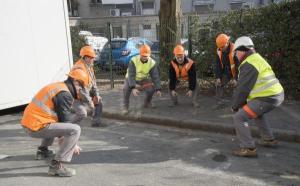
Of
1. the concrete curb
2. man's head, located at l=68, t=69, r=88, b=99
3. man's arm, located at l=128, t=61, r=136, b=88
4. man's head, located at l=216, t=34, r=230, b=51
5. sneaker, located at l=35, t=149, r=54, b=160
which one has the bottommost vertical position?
the concrete curb

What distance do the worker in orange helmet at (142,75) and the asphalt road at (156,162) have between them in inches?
56.9

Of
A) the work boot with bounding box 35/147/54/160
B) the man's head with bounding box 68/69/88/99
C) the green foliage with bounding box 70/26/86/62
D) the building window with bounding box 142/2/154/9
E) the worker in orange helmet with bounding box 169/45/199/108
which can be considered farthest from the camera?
the building window with bounding box 142/2/154/9

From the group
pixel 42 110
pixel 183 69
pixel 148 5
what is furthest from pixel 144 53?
pixel 148 5

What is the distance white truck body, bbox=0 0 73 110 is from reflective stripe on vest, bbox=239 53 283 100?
4252mm

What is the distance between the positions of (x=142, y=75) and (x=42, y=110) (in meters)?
3.93

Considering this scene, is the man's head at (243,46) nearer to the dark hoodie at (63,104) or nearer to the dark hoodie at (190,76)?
the dark hoodie at (63,104)

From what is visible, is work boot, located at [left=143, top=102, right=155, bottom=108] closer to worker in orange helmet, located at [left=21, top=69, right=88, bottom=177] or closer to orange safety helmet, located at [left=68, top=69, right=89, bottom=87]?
orange safety helmet, located at [left=68, top=69, right=89, bottom=87]

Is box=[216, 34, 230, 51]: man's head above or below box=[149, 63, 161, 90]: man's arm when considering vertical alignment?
above

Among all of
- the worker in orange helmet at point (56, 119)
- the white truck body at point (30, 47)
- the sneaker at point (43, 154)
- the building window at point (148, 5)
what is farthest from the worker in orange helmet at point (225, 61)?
the building window at point (148, 5)

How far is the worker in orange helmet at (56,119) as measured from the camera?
17.2ft

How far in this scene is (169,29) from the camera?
11.3m

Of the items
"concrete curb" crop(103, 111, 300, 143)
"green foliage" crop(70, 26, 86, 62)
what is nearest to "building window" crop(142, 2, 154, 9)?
"green foliage" crop(70, 26, 86, 62)

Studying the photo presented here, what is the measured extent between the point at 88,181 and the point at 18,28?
12.3 ft

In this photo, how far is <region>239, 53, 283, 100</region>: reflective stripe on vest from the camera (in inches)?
226
